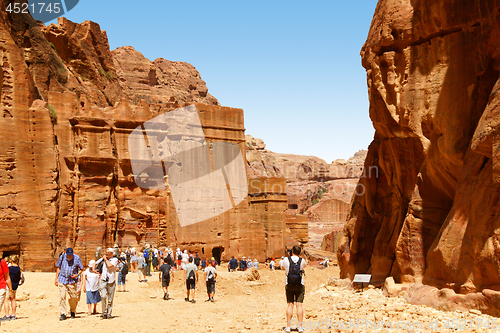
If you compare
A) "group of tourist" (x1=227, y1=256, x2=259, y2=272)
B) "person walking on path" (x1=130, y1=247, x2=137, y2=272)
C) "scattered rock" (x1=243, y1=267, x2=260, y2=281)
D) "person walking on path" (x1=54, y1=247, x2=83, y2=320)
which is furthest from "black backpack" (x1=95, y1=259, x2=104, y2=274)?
"group of tourist" (x1=227, y1=256, x2=259, y2=272)

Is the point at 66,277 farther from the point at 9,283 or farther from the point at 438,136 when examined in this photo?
the point at 438,136

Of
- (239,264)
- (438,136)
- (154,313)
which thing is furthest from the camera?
(239,264)

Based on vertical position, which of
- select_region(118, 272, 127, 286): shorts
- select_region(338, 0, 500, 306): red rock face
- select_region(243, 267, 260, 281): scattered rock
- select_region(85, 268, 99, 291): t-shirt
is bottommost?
select_region(243, 267, 260, 281): scattered rock

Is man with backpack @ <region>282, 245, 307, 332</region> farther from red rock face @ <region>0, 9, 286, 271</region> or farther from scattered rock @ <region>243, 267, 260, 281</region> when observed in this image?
red rock face @ <region>0, 9, 286, 271</region>

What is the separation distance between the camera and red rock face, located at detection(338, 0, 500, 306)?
28.1 feet

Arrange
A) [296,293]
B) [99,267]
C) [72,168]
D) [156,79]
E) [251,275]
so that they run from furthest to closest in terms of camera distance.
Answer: [156,79]
[72,168]
[251,275]
[99,267]
[296,293]

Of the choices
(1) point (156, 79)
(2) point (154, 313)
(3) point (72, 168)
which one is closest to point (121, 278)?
(2) point (154, 313)

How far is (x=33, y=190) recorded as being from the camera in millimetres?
20719

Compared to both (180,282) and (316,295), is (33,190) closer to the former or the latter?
(180,282)

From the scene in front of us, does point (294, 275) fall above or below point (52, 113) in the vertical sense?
below

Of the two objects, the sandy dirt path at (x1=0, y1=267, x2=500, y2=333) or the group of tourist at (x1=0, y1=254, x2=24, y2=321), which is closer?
the sandy dirt path at (x1=0, y1=267, x2=500, y2=333)

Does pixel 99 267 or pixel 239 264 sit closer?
pixel 99 267

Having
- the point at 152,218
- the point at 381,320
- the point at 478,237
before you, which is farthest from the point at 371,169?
the point at 152,218

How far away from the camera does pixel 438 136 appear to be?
10.9 m
